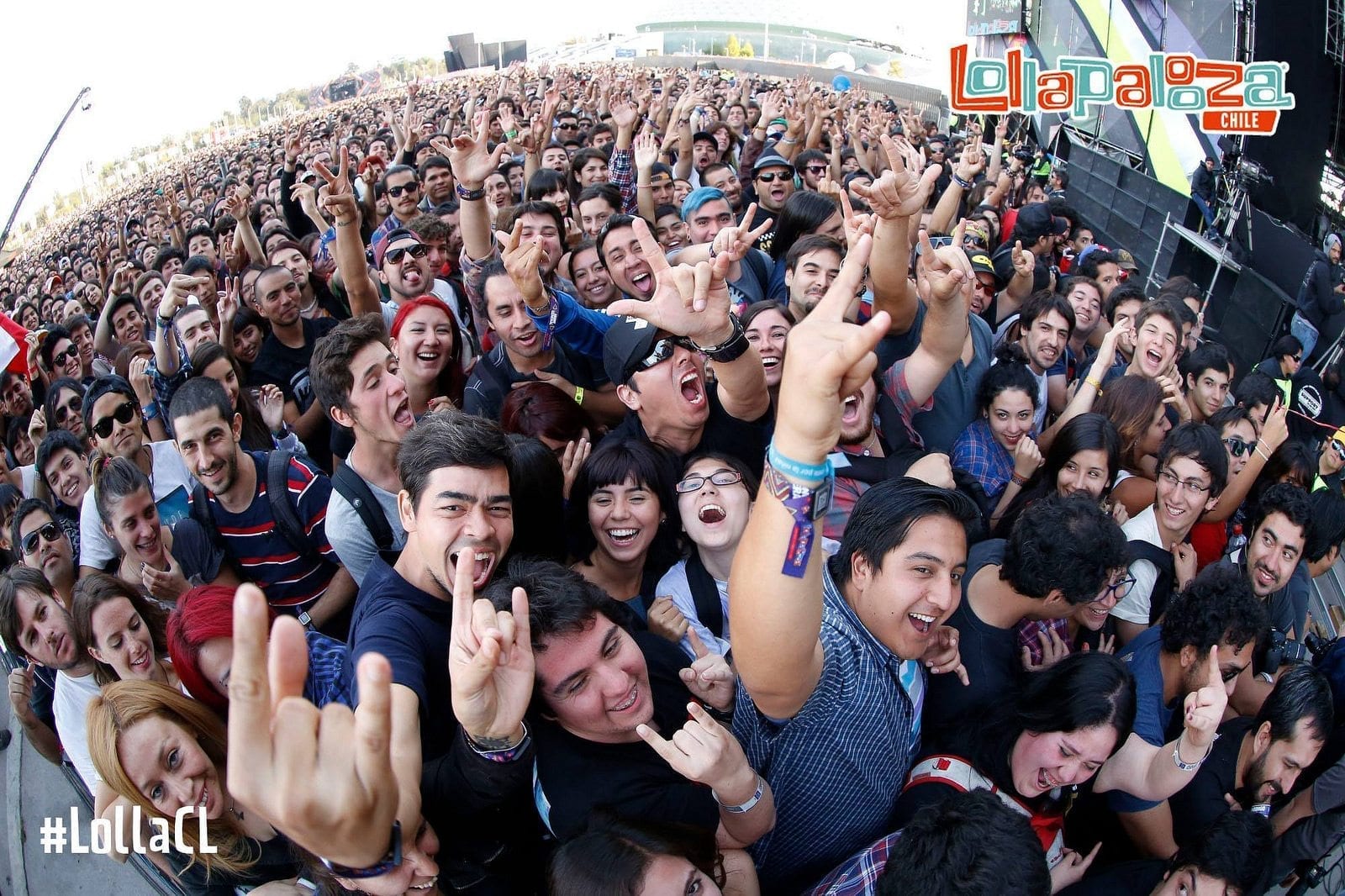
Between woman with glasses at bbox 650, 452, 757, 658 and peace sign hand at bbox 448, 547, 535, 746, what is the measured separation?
0.80 meters

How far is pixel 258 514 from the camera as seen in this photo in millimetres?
2893

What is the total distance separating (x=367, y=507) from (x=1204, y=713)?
2.48 meters

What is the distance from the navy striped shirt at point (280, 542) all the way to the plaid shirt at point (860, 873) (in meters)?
2.00

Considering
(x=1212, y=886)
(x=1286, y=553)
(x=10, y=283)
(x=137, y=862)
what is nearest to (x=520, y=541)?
(x=137, y=862)

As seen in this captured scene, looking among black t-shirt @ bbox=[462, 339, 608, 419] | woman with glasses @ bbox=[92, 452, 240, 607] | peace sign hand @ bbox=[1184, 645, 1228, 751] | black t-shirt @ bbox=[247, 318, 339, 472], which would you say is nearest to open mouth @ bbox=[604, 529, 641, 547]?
black t-shirt @ bbox=[462, 339, 608, 419]

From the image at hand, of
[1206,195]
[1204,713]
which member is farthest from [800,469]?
[1206,195]

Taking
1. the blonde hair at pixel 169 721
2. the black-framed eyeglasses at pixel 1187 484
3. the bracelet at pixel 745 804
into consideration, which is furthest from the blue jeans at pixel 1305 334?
the blonde hair at pixel 169 721

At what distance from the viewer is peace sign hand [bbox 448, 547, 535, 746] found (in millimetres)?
1455

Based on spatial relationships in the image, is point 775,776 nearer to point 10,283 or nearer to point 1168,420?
point 1168,420

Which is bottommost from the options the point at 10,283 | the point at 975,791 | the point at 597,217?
the point at 10,283

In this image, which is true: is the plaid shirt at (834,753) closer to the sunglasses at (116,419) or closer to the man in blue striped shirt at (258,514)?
the man in blue striped shirt at (258,514)

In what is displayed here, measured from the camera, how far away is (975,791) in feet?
5.22

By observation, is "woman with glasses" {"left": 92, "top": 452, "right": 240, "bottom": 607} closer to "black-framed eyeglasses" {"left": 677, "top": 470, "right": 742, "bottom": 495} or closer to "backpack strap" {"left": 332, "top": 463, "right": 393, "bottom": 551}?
"backpack strap" {"left": 332, "top": 463, "right": 393, "bottom": 551}

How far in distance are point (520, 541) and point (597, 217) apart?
119 inches
